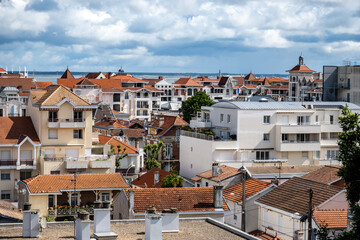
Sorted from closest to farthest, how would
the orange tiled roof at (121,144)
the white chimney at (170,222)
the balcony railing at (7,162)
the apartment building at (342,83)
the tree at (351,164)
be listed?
the tree at (351,164) < the white chimney at (170,222) < the balcony railing at (7,162) < the orange tiled roof at (121,144) < the apartment building at (342,83)

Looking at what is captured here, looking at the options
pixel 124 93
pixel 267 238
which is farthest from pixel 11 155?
pixel 124 93

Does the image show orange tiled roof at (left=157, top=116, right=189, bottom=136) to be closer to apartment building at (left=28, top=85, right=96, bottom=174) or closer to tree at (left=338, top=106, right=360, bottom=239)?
apartment building at (left=28, top=85, right=96, bottom=174)

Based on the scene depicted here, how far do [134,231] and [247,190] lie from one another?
20224 millimetres

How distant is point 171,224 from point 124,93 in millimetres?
129446

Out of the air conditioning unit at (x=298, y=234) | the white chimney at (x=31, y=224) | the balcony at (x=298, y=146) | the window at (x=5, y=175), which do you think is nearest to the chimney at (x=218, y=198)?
the air conditioning unit at (x=298, y=234)

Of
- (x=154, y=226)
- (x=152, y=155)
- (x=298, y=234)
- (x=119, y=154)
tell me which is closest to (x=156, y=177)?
(x=119, y=154)

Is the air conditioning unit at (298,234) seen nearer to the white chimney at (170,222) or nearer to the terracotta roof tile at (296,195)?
the terracotta roof tile at (296,195)

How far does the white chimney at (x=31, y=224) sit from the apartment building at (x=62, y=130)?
28577 mm

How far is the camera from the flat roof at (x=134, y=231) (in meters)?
25.2

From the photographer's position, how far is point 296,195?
131ft

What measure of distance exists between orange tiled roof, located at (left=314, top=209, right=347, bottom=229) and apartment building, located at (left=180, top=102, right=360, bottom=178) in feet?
93.1


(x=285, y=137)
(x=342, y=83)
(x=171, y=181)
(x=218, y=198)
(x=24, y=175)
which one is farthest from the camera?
(x=342, y=83)

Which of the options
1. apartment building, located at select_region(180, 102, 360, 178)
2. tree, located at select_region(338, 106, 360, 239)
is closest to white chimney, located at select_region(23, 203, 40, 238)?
tree, located at select_region(338, 106, 360, 239)

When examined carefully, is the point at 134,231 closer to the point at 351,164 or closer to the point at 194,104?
the point at 351,164
